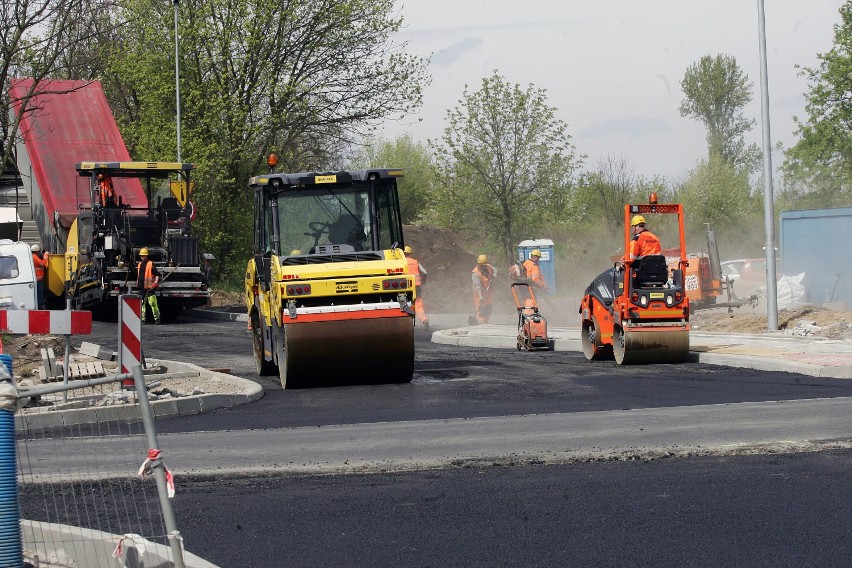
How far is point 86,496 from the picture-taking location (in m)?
7.70

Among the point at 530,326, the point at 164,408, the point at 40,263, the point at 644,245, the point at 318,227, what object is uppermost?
the point at 318,227

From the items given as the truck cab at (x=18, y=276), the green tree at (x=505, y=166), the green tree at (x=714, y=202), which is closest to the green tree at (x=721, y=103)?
the green tree at (x=714, y=202)

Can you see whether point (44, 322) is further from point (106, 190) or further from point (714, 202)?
point (714, 202)

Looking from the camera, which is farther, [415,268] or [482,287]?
[482,287]

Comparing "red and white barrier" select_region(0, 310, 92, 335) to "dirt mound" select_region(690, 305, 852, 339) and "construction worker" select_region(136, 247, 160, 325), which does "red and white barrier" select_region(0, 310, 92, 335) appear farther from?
"construction worker" select_region(136, 247, 160, 325)

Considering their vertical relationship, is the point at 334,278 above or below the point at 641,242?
below

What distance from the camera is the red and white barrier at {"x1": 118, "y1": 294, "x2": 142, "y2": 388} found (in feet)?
23.3

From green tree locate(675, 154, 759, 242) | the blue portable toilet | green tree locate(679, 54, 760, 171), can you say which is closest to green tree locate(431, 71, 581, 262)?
the blue portable toilet

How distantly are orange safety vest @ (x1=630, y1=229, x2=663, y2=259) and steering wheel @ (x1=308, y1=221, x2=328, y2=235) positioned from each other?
411cm

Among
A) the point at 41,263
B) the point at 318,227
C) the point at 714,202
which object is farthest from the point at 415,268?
the point at 714,202

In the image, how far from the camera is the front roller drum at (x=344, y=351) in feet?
46.0

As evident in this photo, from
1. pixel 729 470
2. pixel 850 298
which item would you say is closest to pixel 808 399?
pixel 729 470

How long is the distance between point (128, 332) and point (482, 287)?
19477 mm

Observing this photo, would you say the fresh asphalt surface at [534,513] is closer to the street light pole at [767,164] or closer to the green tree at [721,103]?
the street light pole at [767,164]
